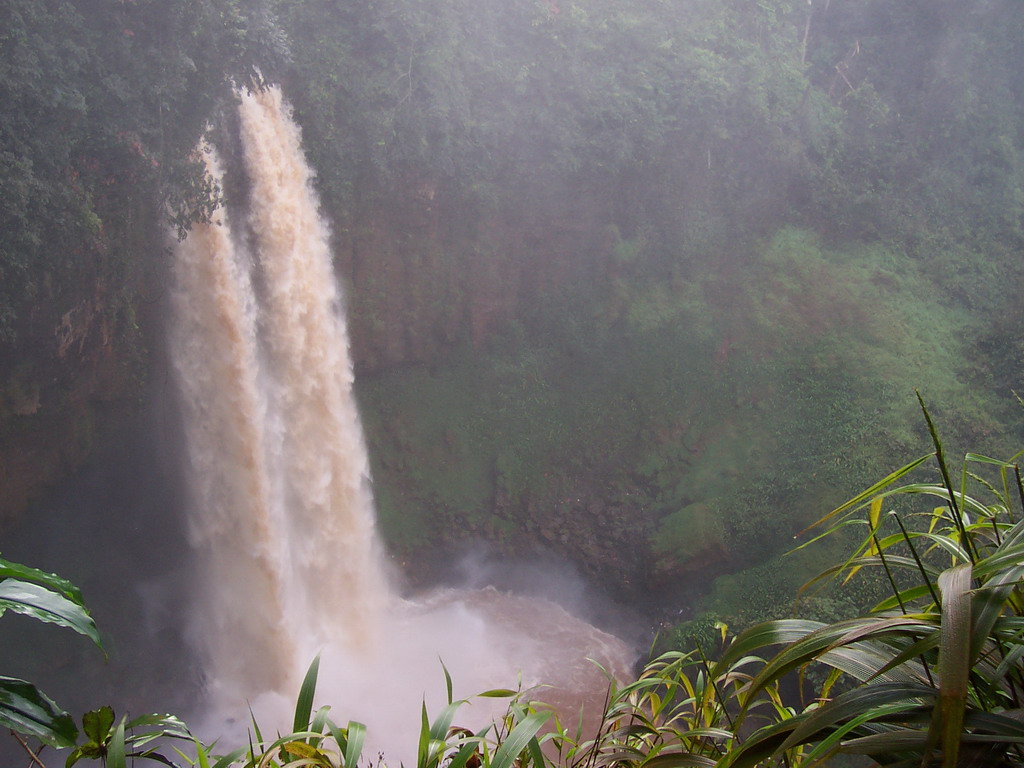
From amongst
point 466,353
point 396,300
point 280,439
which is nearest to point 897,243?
point 466,353

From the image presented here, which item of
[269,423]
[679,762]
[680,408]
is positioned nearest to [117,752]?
[679,762]

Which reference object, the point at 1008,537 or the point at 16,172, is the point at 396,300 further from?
the point at 1008,537

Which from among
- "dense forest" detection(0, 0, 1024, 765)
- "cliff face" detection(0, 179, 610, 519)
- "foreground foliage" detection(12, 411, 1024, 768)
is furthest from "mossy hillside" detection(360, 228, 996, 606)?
"foreground foliage" detection(12, 411, 1024, 768)

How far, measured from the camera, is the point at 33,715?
1.17 metres

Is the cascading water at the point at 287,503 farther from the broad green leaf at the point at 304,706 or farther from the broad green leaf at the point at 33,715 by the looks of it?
the broad green leaf at the point at 33,715

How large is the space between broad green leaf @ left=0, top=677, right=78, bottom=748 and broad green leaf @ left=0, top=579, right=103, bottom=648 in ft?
0.33

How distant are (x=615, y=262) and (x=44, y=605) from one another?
36.8 ft

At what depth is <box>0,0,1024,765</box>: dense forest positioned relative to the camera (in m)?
8.02

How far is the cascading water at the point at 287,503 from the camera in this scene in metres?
8.29

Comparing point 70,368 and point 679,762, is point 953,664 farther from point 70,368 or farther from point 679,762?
point 70,368

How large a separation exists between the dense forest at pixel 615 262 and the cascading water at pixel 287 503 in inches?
21.4

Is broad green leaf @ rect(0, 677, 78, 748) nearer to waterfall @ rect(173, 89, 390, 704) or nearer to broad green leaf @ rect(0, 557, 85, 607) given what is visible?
broad green leaf @ rect(0, 557, 85, 607)

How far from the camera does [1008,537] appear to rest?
3.61ft

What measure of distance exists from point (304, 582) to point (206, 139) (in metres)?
5.09
